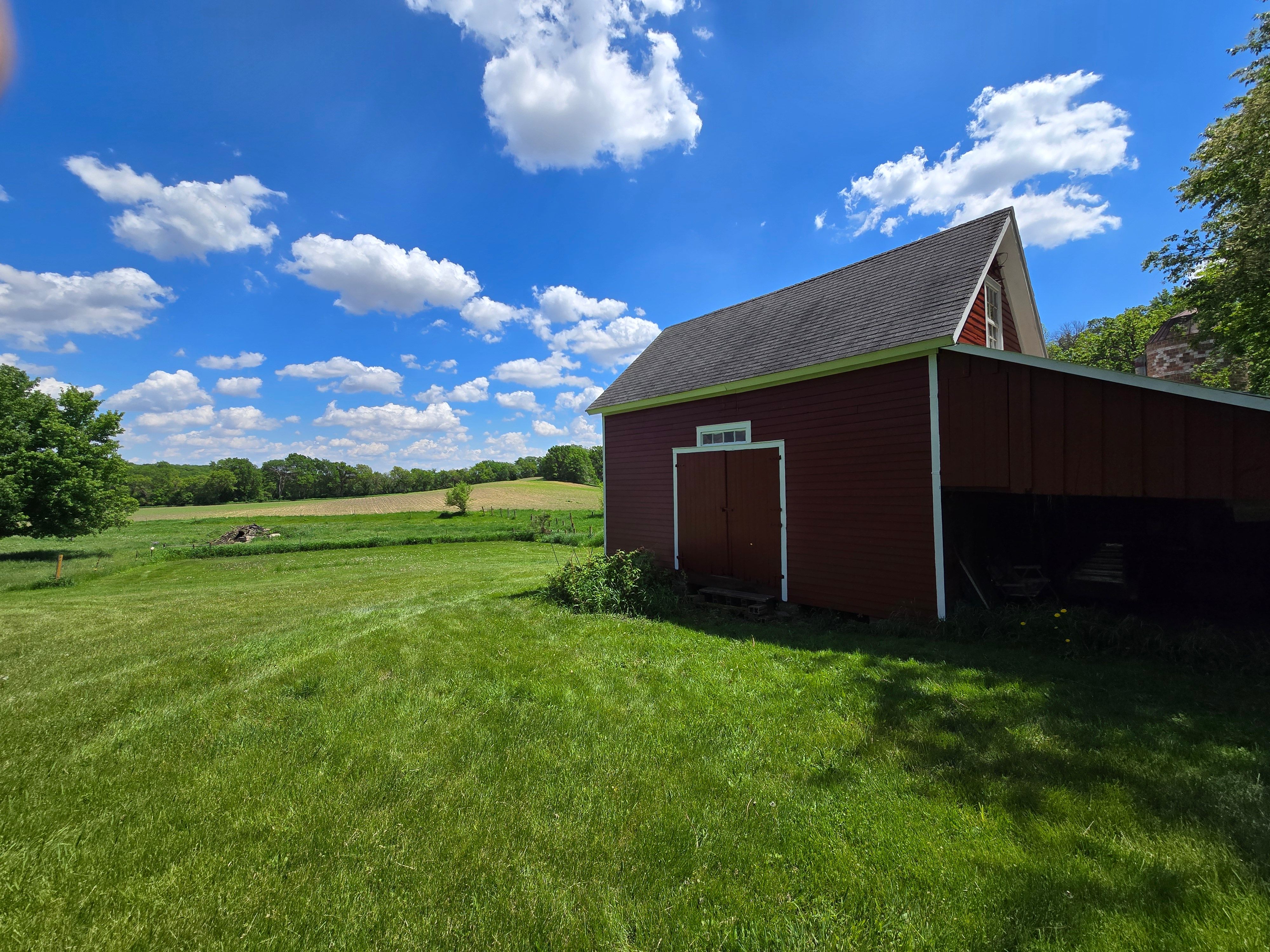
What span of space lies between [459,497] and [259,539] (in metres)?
13.7

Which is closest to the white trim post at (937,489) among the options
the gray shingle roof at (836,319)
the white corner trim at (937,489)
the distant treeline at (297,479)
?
the white corner trim at (937,489)

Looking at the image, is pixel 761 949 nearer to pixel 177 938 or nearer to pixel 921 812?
pixel 921 812

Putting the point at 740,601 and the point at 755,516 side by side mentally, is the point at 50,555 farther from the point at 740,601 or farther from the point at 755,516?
the point at 755,516

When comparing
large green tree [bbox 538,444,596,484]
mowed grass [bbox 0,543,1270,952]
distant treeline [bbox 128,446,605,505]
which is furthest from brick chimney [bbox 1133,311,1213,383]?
large green tree [bbox 538,444,596,484]

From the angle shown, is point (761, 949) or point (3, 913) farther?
point (3, 913)

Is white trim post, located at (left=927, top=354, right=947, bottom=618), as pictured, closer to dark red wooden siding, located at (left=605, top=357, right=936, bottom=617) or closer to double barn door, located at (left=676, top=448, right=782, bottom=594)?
dark red wooden siding, located at (left=605, top=357, right=936, bottom=617)

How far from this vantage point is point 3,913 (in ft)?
6.72

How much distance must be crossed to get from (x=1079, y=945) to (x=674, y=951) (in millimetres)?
1504

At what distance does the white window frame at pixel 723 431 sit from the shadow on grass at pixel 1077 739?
4.14 metres

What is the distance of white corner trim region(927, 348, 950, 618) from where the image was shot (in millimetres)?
6289

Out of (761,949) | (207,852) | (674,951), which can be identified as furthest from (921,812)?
(207,852)

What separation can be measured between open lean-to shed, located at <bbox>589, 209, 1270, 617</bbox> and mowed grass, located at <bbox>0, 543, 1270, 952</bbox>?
1.98 meters

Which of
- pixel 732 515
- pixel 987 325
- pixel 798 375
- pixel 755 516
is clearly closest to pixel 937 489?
pixel 798 375

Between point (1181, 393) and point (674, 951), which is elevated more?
point (1181, 393)
